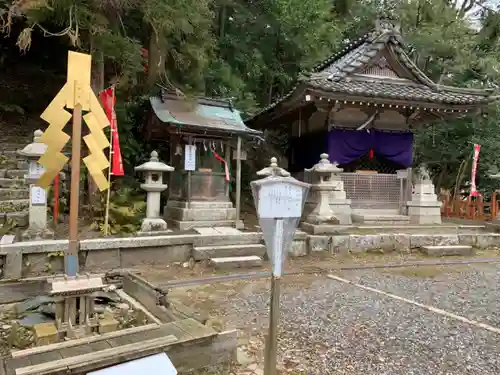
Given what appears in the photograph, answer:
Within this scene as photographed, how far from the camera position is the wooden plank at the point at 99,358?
7.58 ft

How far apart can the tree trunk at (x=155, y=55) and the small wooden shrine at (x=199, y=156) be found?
0.58 meters

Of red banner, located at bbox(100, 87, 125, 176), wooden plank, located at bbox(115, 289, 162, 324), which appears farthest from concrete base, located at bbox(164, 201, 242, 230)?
wooden plank, located at bbox(115, 289, 162, 324)

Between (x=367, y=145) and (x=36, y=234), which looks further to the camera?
(x=367, y=145)

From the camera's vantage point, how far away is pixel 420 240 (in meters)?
8.84

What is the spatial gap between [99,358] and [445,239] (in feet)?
28.2

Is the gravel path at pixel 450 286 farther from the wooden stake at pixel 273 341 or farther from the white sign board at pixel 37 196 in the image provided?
the white sign board at pixel 37 196

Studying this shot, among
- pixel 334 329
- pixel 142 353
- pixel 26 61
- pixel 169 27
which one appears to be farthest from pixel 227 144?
pixel 26 61

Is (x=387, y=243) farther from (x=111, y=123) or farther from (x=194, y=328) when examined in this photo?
(x=194, y=328)

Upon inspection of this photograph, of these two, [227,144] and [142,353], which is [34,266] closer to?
[142,353]

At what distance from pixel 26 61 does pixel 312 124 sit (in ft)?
33.7

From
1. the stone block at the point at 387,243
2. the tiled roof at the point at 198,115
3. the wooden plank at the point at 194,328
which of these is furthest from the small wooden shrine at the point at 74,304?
the stone block at the point at 387,243

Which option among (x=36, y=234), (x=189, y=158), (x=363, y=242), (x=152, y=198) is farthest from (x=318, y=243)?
(x=36, y=234)

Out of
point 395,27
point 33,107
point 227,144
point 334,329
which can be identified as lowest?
point 334,329

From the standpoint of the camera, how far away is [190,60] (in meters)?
9.26
